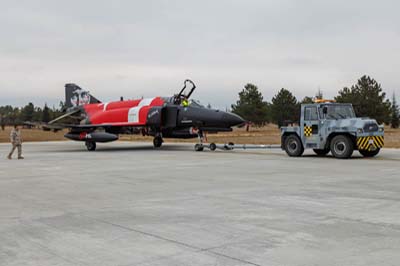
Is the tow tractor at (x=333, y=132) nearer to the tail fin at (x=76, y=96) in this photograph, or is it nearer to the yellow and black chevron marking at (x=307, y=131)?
the yellow and black chevron marking at (x=307, y=131)

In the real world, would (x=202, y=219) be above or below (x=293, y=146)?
below

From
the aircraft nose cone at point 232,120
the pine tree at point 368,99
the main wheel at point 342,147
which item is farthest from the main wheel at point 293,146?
the pine tree at point 368,99

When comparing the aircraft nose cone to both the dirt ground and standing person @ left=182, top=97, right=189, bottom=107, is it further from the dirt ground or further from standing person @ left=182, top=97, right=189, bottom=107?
the dirt ground

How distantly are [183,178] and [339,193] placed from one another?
4012 mm

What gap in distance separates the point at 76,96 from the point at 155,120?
9.32 metres

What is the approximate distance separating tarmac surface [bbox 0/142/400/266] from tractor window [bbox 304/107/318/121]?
572cm

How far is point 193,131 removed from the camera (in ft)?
76.5

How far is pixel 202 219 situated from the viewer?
6.34 meters

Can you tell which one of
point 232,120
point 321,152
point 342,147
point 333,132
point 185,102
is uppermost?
point 185,102

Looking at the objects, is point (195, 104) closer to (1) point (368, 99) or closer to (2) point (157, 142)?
(2) point (157, 142)

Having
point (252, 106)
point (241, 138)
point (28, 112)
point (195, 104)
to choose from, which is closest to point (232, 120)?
point (195, 104)

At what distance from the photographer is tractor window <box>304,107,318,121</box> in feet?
56.6

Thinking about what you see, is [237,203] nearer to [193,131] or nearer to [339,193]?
[339,193]

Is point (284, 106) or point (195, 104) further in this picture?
point (284, 106)
